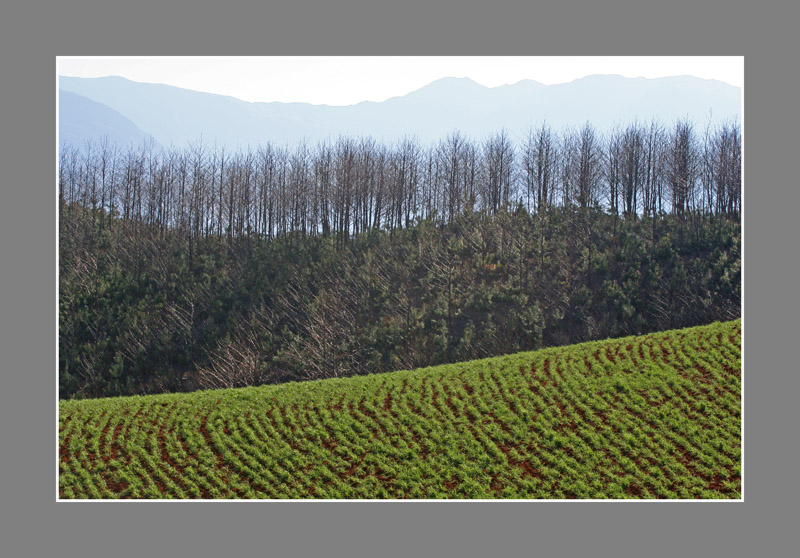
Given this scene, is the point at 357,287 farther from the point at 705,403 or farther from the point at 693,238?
the point at 705,403

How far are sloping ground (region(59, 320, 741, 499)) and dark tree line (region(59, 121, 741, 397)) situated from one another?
7809 millimetres

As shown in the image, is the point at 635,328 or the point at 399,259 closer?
the point at 635,328

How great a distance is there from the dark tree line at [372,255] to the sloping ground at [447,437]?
781 centimetres

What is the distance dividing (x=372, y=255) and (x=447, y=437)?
55.3 ft

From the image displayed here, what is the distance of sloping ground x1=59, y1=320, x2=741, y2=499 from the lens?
9961mm

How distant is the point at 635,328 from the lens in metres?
21.7

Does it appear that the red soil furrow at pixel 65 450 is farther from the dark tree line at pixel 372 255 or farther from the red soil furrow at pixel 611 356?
the red soil furrow at pixel 611 356

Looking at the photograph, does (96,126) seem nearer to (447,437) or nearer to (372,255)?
(372,255)

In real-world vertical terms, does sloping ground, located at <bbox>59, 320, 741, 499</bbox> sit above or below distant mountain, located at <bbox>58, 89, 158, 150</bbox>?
below

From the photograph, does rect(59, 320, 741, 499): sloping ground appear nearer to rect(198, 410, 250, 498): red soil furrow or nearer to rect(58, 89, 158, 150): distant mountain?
Result: rect(198, 410, 250, 498): red soil furrow

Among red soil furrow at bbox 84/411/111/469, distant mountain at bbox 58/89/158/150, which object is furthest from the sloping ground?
distant mountain at bbox 58/89/158/150

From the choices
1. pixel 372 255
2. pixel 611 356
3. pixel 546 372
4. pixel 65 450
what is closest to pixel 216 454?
pixel 65 450

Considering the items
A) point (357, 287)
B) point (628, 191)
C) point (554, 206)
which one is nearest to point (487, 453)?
point (357, 287)

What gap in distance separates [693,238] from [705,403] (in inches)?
605
